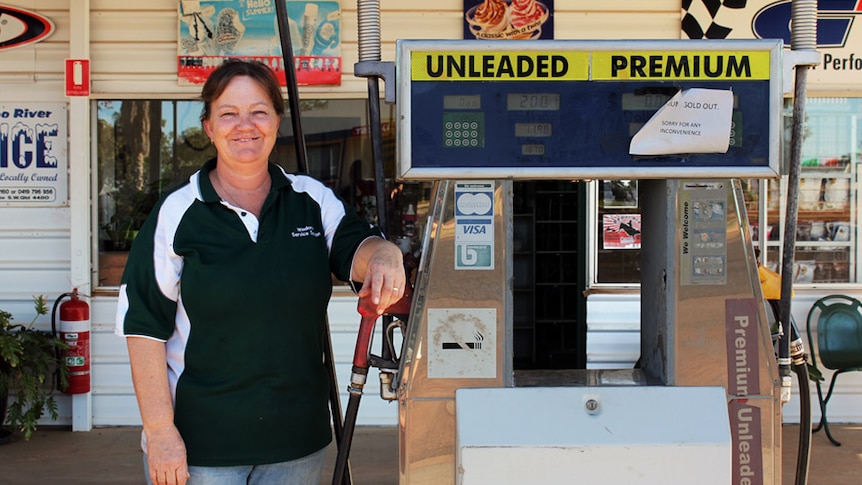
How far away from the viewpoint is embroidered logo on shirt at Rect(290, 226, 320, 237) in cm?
254

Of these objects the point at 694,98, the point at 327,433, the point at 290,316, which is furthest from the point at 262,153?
the point at 694,98

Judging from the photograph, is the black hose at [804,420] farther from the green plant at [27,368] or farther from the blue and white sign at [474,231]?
the green plant at [27,368]

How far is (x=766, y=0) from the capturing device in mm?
6020

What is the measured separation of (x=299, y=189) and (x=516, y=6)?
389 cm

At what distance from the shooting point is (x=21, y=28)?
20.3 ft

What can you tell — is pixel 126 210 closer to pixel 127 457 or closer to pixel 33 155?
pixel 33 155

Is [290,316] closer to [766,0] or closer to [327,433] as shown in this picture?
[327,433]

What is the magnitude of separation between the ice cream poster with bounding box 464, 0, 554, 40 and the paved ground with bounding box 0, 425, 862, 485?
9.79 ft

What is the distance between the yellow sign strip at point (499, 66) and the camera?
7.75 feet

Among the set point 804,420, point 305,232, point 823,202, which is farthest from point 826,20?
point 305,232

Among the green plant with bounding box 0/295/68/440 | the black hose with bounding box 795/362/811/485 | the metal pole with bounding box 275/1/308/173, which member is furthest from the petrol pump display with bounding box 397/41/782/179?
the green plant with bounding box 0/295/68/440

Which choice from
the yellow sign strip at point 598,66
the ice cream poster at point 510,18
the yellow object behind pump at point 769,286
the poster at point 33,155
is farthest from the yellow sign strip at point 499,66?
the poster at point 33,155

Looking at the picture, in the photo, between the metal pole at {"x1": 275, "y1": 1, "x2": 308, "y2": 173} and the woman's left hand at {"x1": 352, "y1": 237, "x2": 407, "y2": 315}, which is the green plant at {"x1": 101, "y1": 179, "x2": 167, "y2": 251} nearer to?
the metal pole at {"x1": 275, "y1": 1, "x2": 308, "y2": 173}

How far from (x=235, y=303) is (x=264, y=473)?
0.53 meters
